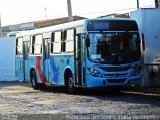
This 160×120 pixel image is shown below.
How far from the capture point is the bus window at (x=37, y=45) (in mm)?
24328

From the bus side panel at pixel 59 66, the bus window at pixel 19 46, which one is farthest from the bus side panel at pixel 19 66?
the bus side panel at pixel 59 66

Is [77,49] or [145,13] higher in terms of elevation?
[145,13]

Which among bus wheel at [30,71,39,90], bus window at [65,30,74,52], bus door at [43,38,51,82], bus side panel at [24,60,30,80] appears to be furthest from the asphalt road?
bus side panel at [24,60,30,80]

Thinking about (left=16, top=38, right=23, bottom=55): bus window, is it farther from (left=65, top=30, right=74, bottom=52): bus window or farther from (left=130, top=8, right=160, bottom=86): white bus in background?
(left=130, top=8, right=160, bottom=86): white bus in background

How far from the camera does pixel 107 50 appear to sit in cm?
1916

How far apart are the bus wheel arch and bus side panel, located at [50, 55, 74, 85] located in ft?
0.61

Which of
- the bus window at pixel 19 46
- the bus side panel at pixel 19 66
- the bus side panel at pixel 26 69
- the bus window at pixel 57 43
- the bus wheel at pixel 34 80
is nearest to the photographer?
the bus window at pixel 57 43

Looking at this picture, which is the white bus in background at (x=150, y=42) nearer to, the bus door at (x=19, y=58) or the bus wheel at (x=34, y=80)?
the bus wheel at (x=34, y=80)

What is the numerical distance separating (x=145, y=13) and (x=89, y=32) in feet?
9.64

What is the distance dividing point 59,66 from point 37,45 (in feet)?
11.2

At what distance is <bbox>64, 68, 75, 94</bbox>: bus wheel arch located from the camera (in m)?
20.5

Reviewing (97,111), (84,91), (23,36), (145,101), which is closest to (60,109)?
(97,111)

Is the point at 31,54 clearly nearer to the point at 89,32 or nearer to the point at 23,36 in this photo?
the point at 23,36

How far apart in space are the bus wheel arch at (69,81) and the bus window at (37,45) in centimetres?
361
